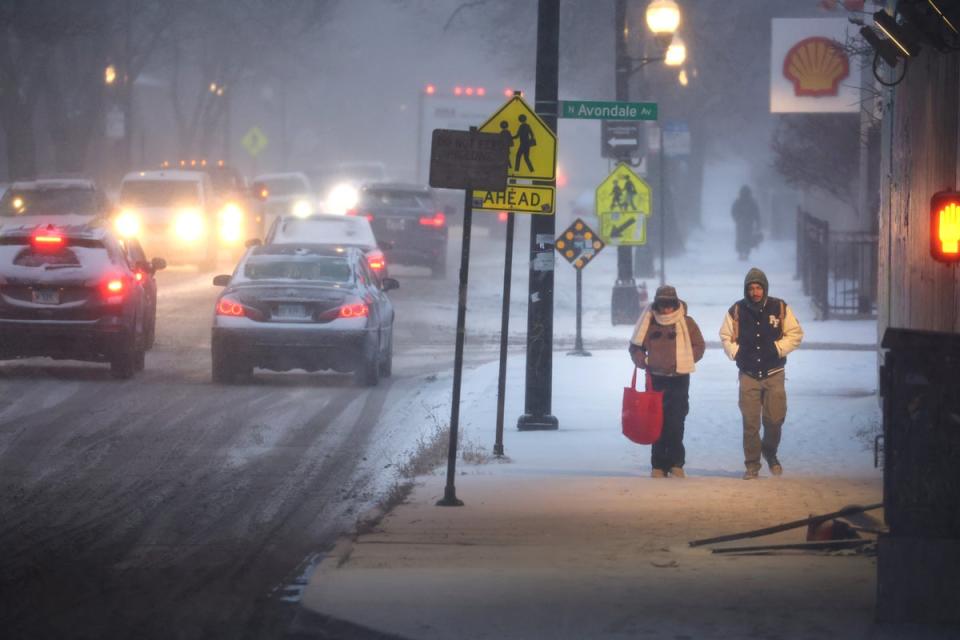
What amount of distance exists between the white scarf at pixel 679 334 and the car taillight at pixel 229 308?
20.6 ft

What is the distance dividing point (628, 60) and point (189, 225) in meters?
12.6

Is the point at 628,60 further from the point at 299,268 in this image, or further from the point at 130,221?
the point at 130,221

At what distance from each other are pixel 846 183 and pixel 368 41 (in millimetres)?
61301

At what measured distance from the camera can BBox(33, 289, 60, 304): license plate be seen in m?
18.3

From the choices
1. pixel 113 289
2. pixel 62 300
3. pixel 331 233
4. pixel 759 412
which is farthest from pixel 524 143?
pixel 331 233

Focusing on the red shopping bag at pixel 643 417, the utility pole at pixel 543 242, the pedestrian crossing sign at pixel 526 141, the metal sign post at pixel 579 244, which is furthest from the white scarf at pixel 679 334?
the metal sign post at pixel 579 244

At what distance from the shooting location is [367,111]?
355 ft

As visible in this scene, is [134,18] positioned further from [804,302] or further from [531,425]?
[531,425]

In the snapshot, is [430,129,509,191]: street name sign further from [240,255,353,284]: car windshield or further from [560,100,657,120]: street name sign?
[240,255,353,284]: car windshield

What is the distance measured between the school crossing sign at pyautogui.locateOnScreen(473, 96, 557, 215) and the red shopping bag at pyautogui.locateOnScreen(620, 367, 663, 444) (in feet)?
5.24

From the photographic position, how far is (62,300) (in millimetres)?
18359

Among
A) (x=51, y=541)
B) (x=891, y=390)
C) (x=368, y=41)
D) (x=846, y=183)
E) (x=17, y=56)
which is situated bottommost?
(x=51, y=541)

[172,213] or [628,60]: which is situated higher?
[628,60]

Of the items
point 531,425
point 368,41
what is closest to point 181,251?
point 531,425
